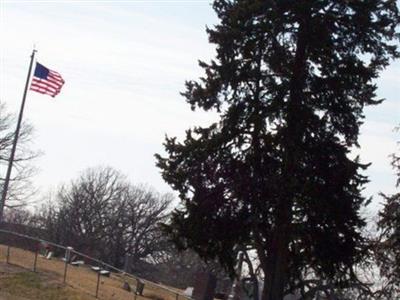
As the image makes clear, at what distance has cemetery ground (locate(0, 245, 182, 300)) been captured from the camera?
2541 centimetres

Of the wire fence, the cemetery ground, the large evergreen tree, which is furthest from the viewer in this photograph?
the wire fence

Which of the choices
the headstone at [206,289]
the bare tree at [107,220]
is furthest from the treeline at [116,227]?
the headstone at [206,289]

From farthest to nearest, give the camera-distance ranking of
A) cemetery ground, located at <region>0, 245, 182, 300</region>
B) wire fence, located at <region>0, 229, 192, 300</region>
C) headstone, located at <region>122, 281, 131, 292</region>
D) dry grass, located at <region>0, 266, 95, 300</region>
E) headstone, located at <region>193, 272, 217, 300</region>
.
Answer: headstone, located at <region>193, 272, 217, 300</region>
headstone, located at <region>122, 281, 131, 292</region>
wire fence, located at <region>0, 229, 192, 300</region>
cemetery ground, located at <region>0, 245, 182, 300</region>
dry grass, located at <region>0, 266, 95, 300</region>

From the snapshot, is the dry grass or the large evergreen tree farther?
the dry grass

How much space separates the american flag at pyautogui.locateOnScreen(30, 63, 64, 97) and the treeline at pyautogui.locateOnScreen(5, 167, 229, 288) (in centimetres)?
3944

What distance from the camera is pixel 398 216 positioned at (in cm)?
1994

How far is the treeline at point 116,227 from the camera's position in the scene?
73.2 metres

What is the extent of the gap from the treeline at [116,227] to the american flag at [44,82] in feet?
129

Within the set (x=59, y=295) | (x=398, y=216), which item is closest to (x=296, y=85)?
(x=398, y=216)

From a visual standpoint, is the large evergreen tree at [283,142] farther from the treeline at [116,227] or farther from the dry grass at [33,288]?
the treeline at [116,227]

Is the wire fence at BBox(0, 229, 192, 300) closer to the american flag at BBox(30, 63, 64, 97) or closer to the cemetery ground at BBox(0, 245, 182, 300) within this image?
the cemetery ground at BBox(0, 245, 182, 300)

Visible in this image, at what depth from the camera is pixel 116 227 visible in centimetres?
7675

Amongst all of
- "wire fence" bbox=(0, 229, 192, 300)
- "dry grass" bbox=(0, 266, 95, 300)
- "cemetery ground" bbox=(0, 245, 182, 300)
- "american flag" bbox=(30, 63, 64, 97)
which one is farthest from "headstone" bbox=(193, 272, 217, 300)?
"american flag" bbox=(30, 63, 64, 97)

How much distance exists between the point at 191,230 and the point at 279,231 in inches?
104
